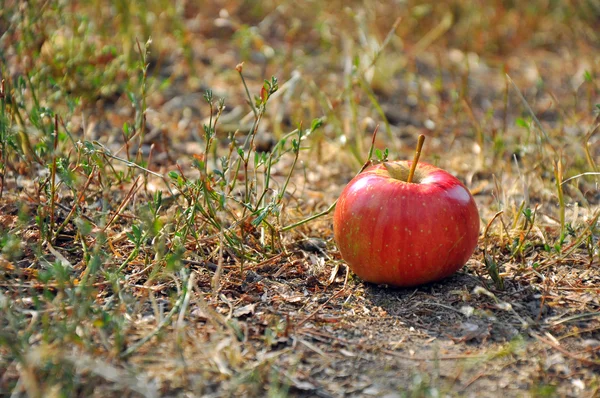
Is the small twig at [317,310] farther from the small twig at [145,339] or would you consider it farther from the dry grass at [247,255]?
the small twig at [145,339]

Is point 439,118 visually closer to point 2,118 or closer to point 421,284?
point 421,284

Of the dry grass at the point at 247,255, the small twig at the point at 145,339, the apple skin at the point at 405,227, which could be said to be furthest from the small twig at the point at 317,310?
the small twig at the point at 145,339

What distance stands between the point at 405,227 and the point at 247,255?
0.76m

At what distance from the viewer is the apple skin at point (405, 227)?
2.78m

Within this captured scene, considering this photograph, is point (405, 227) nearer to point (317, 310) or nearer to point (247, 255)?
point (317, 310)

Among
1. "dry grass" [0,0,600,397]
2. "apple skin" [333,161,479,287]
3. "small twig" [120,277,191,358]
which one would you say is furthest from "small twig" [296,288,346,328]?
"small twig" [120,277,191,358]

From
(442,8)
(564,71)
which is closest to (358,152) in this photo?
(564,71)

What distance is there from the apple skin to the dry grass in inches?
5.1

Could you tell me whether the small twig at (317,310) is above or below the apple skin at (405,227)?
below

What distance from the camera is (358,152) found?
427cm

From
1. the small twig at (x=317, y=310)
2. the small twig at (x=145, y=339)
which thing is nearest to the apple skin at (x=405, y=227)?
the small twig at (x=317, y=310)

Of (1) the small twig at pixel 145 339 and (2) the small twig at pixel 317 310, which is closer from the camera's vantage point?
(1) the small twig at pixel 145 339

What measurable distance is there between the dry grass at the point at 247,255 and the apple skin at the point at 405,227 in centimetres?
13

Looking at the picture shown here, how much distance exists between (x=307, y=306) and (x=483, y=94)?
347 cm
